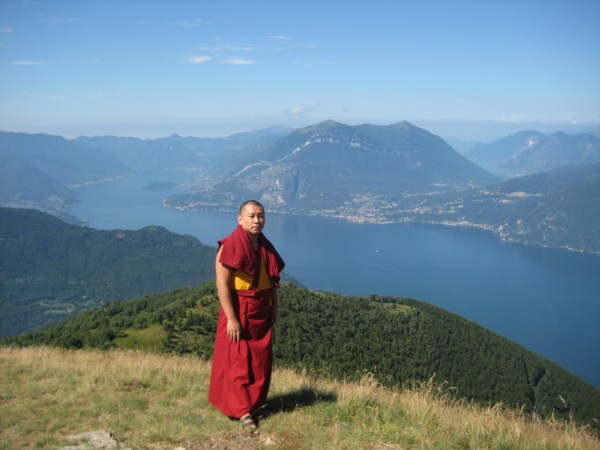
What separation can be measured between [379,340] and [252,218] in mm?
40058

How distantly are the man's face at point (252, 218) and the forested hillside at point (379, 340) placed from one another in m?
21.7

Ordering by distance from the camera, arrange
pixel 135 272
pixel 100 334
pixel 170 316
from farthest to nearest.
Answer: pixel 135 272
pixel 170 316
pixel 100 334

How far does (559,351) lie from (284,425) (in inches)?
3700

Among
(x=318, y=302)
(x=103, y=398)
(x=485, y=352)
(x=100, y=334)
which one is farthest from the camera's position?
(x=485, y=352)

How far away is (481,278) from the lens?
129 metres

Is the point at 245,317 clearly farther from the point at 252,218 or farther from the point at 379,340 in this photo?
the point at 379,340

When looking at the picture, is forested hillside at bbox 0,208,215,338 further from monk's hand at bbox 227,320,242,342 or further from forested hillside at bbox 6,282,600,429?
monk's hand at bbox 227,320,242,342

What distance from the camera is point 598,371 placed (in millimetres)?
75125

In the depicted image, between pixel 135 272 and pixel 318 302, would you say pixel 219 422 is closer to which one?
pixel 318 302

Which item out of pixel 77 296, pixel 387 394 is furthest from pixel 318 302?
pixel 77 296

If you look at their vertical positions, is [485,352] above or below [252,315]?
below

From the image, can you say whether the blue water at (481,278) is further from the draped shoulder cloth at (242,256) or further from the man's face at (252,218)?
the man's face at (252,218)

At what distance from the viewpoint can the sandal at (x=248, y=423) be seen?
5066 millimetres

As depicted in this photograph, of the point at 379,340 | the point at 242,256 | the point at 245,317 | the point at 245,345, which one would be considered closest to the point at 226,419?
the point at 245,345
